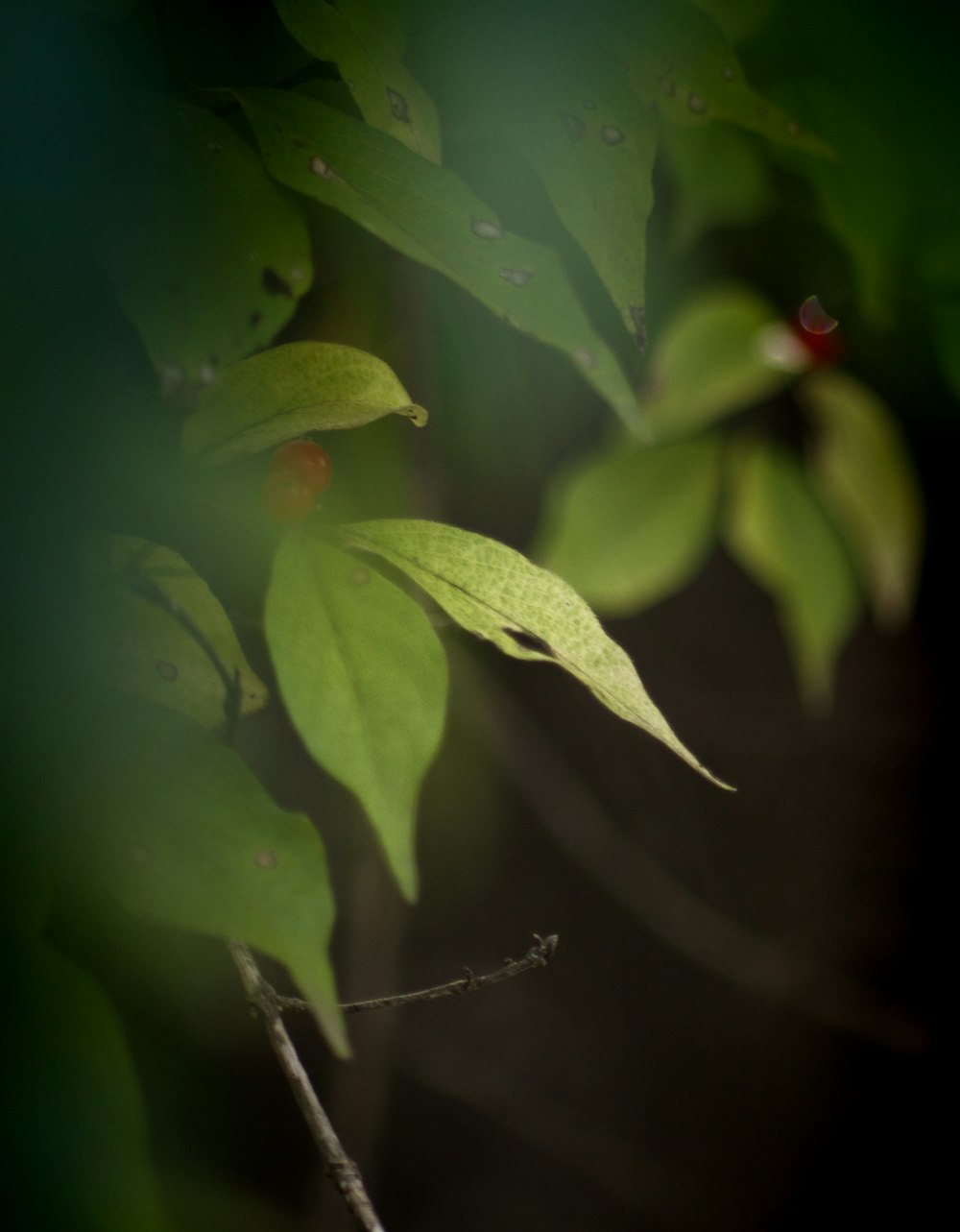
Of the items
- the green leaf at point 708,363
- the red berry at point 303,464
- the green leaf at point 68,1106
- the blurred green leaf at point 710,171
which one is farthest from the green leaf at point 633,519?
the green leaf at point 68,1106

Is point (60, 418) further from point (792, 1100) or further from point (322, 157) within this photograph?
point (792, 1100)

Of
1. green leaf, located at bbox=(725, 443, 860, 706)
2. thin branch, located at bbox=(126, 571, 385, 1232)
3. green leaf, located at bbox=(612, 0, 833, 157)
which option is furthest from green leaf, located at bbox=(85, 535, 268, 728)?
green leaf, located at bbox=(725, 443, 860, 706)

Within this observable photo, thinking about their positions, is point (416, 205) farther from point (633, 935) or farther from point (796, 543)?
point (633, 935)

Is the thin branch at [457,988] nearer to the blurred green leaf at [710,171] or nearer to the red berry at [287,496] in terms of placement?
the red berry at [287,496]

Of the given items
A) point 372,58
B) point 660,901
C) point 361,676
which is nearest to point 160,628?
point 361,676

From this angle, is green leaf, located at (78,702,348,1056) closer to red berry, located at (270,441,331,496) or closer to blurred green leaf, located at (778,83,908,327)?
red berry, located at (270,441,331,496)

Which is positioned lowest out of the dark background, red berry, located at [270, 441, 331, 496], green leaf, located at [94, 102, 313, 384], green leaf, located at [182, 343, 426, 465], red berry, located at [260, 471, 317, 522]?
the dark background
